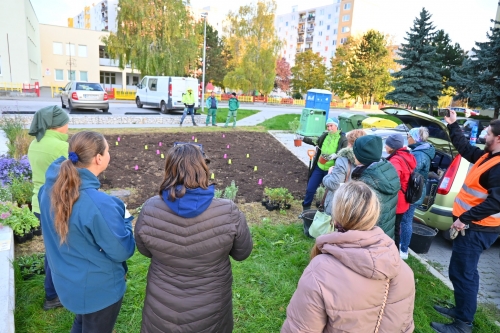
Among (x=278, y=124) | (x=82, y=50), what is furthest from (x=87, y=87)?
(x=82, y=50)

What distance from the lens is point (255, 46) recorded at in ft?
126

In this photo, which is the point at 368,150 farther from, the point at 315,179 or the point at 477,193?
the point at 315,179

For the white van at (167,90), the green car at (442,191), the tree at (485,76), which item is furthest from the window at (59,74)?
the green car at (442,191)

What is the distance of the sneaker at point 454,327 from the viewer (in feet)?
9.88

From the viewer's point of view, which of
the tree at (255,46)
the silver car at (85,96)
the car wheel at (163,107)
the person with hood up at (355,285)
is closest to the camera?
the person with hood up at (355,285)

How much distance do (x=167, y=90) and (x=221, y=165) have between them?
38.4 feet

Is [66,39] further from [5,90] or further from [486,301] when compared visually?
[486,301]

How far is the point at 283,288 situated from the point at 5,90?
102 ft

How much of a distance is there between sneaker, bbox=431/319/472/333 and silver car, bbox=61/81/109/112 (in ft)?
54.8

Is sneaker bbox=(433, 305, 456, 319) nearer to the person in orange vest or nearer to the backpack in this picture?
the person in orange vest

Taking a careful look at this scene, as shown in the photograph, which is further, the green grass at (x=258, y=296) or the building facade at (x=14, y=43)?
the building facade at (x=14, y=43)

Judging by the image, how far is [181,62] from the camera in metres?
29.2

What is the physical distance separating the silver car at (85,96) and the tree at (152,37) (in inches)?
488

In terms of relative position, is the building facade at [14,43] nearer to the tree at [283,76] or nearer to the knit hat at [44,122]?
the knit hat at [44,122]
